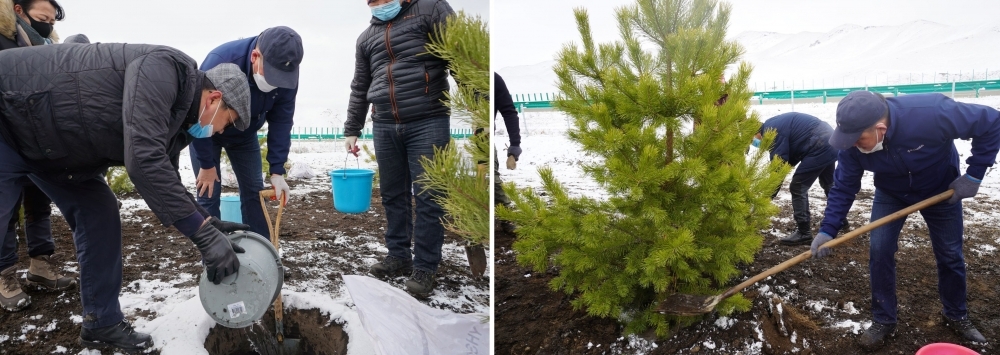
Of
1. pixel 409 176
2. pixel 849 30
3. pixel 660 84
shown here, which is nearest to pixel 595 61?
pixel 660 84

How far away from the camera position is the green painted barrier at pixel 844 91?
2.62 metres

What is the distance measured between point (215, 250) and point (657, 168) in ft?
4.60

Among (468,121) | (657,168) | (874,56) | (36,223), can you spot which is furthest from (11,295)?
(874,56)

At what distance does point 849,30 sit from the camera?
337 centimetres

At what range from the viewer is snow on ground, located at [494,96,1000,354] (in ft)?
6.99

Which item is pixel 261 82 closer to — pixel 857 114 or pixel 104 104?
pixel 104 104

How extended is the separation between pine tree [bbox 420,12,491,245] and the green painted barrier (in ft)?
2.58

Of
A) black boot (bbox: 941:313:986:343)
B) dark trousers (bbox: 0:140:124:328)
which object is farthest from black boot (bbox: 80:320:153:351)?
black boot (bbox: 941:313:986:343)

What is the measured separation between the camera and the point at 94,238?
181cm

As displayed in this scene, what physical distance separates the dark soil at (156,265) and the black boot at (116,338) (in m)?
0.05

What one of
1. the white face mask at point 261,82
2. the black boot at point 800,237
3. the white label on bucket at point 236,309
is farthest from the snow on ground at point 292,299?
the black boot at point 800,237

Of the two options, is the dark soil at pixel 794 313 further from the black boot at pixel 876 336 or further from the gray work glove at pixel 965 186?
the gray work glove at pixel 965 186

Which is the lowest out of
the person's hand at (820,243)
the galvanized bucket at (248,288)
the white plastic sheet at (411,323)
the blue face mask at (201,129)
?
the white plastic sheet at (411,323)

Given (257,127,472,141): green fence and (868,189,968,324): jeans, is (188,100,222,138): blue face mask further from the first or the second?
(868,189,968,324): jeans
